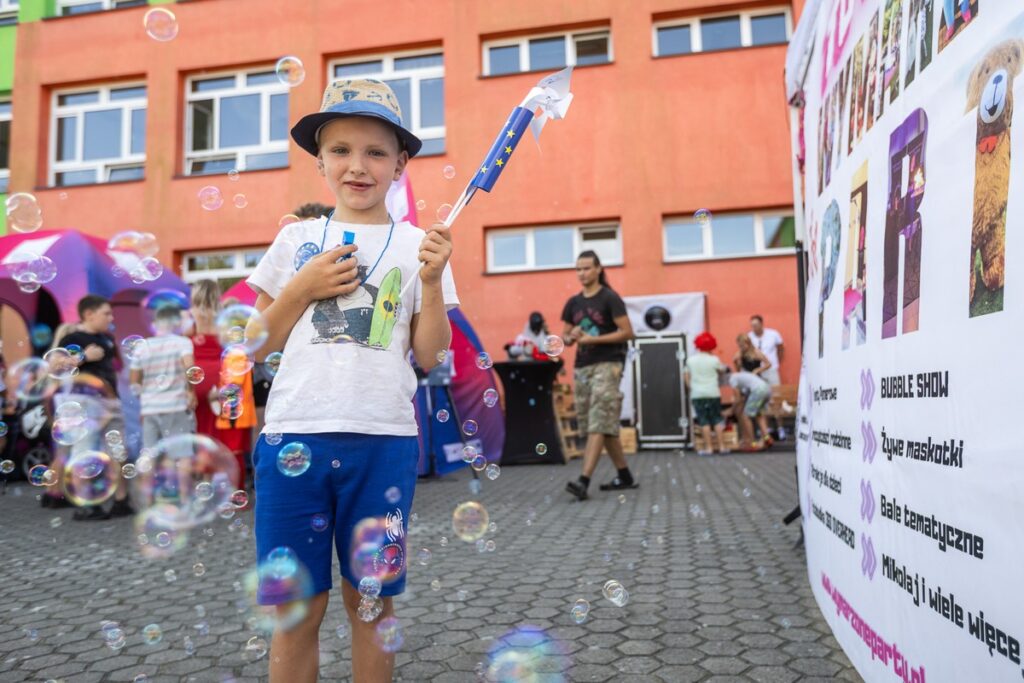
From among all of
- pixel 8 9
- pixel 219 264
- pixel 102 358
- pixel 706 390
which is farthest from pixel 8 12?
pixel 706 390

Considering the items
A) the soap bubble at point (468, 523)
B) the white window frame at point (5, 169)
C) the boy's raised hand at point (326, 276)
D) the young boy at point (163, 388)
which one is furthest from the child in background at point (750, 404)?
the white window frame at point (5, 169)

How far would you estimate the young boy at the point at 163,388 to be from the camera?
5688 mm

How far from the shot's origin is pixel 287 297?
6.01 ft

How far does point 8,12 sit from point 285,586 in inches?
728

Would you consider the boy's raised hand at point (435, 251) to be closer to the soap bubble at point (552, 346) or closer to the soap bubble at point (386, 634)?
the soap bubble at point (386, 634)

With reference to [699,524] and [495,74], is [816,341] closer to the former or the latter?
[699,524]

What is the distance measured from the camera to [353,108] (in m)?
1.85

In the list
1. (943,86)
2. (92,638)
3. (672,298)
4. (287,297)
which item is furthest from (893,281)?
(672,298)

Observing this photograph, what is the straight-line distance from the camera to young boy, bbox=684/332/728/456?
10.1 m

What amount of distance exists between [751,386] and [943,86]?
9.13 metres

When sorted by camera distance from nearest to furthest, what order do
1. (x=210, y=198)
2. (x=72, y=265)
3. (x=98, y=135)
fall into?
(x=210, y=198) → (x=72, y=265) → (x=98, y=135)

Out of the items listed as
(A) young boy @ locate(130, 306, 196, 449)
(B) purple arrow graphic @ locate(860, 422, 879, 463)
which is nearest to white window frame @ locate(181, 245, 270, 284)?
(A) young boy @ locate(130, 306, 196, 449)

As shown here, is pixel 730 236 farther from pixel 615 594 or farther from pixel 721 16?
pixel 615 594

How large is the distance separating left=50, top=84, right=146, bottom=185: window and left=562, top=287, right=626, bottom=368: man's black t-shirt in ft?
39.7
